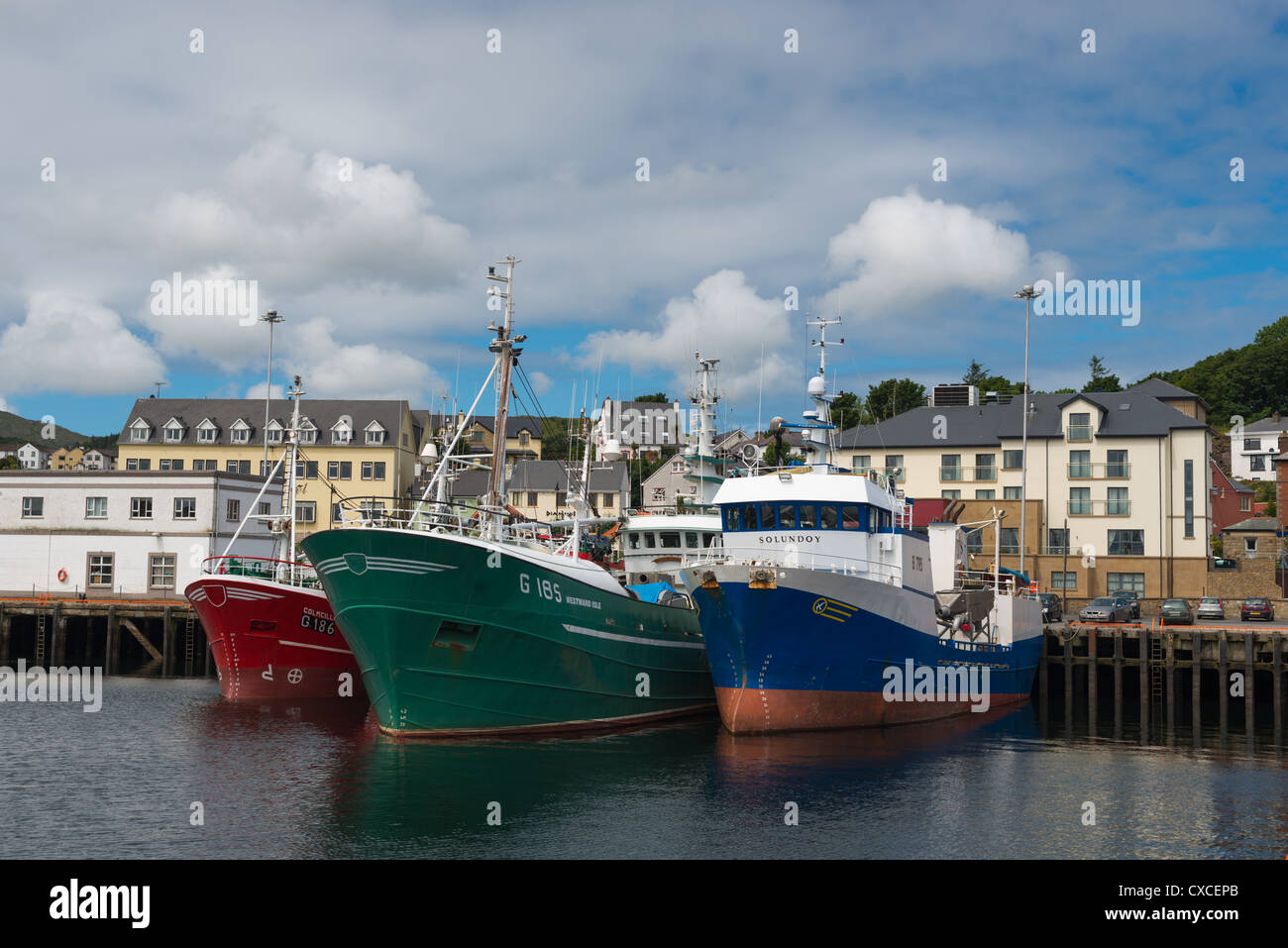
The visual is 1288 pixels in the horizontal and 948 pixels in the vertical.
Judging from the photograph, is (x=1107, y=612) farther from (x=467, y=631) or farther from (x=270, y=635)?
(x=270, y=635)

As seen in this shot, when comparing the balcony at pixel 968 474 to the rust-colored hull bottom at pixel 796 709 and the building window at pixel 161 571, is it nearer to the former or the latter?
the rust-colored hull bottom at pixel 796 709

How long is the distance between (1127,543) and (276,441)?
66.1 meters

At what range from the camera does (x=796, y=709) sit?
2673 centimetres

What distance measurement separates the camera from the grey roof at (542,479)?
100 m

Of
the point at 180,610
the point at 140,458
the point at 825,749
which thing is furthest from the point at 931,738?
the point at 140,458

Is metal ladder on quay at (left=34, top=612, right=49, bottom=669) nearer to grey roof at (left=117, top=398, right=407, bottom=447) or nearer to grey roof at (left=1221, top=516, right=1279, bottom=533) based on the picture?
grey roof at (left=117, top=398, right=407, bottom=447)

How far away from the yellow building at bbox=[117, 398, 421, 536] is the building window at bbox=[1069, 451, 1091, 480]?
5131 cm

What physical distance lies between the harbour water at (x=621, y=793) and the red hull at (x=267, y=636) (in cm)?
379

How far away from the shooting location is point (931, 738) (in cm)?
2833

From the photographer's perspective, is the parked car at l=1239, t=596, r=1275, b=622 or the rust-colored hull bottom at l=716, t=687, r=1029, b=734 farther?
the parked car at l=1239, t=596, r=1275, b=622

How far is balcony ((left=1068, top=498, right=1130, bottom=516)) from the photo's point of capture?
5900 cm

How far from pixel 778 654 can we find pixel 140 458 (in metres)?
79.7

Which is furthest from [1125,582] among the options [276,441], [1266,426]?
[276,441]

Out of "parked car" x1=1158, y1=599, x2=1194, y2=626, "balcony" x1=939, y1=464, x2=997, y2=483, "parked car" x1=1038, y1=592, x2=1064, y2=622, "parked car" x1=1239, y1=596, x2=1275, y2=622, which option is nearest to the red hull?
"parked car" x1=1038, y1=592, x2=1064, y2=622
